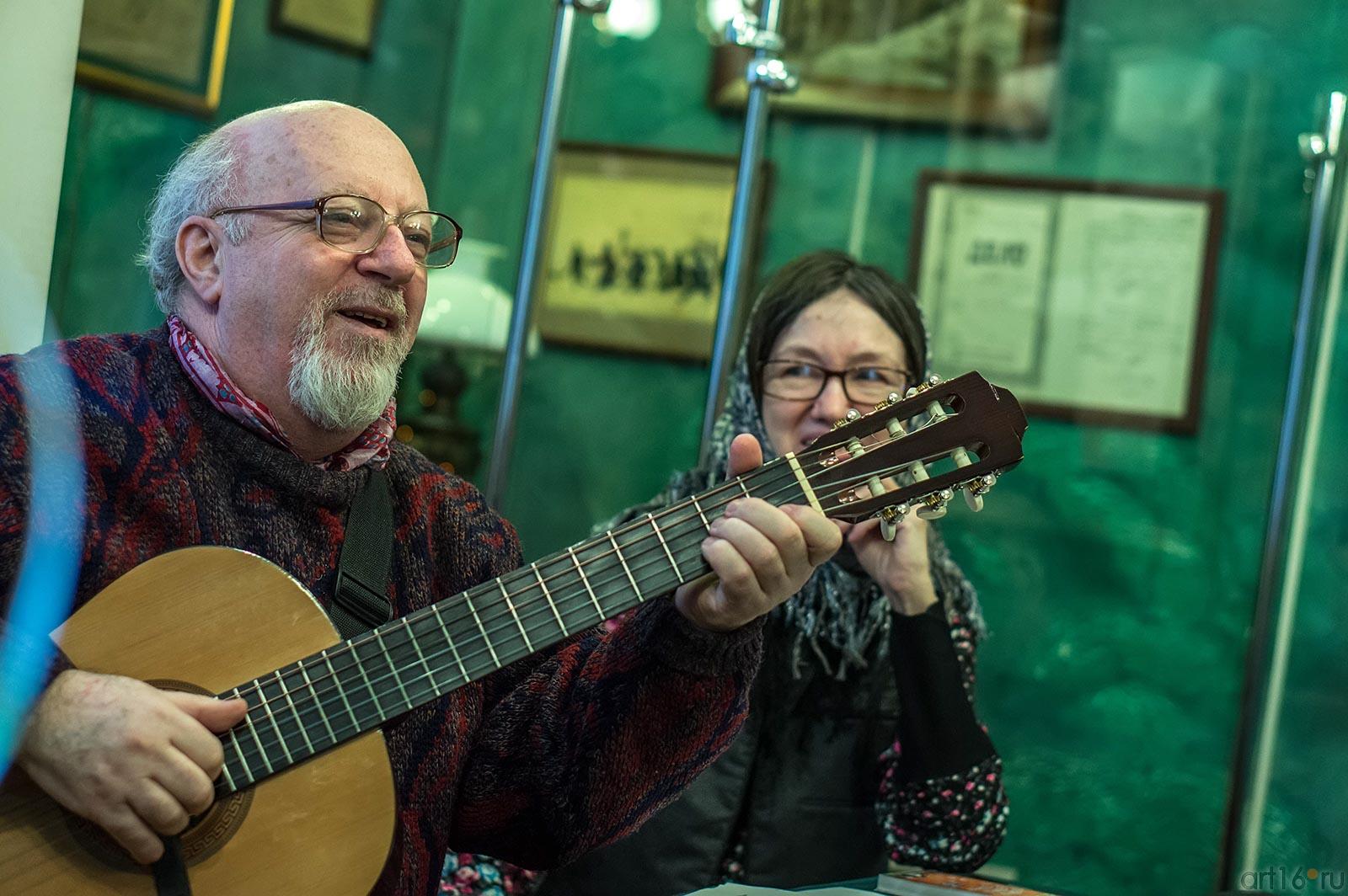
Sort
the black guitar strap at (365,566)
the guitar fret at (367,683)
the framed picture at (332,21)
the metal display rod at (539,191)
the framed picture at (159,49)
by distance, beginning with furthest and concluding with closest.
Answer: the framed picture at (332,21) → the metal display rod at (539,191) → the framed picture at (159,49) → the black guitar strap at (365,566) → the guitar fret at (367,683)

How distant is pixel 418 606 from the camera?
1567mm

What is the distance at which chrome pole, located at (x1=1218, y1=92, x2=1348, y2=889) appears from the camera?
9.39 ft

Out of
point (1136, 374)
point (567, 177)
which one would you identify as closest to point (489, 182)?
point (567, 177)

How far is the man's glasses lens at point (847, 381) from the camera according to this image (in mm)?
2182

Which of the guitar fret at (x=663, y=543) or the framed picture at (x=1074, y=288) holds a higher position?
the framed picture at (x=1074, y=288)

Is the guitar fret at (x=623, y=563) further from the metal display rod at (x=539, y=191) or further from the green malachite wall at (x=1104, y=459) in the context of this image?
the green malachite wall at (x=1104, y=459)

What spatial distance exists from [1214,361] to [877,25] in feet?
3.40

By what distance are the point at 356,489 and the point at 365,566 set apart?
94mm

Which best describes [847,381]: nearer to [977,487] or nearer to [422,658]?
[977,487]

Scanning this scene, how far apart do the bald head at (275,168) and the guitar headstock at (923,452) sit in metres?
0.61

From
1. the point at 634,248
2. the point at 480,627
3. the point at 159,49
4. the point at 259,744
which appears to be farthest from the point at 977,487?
the point at 159,49

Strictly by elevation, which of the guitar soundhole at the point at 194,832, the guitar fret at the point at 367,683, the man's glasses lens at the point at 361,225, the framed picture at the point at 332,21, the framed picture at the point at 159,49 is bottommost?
the guitar soundhole at the point at 194,832

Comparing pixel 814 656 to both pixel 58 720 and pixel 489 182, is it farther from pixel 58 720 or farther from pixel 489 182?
pixel 489 182

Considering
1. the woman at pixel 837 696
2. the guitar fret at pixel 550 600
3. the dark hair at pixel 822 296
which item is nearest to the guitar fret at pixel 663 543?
the guitar fret at pixel 550 600
